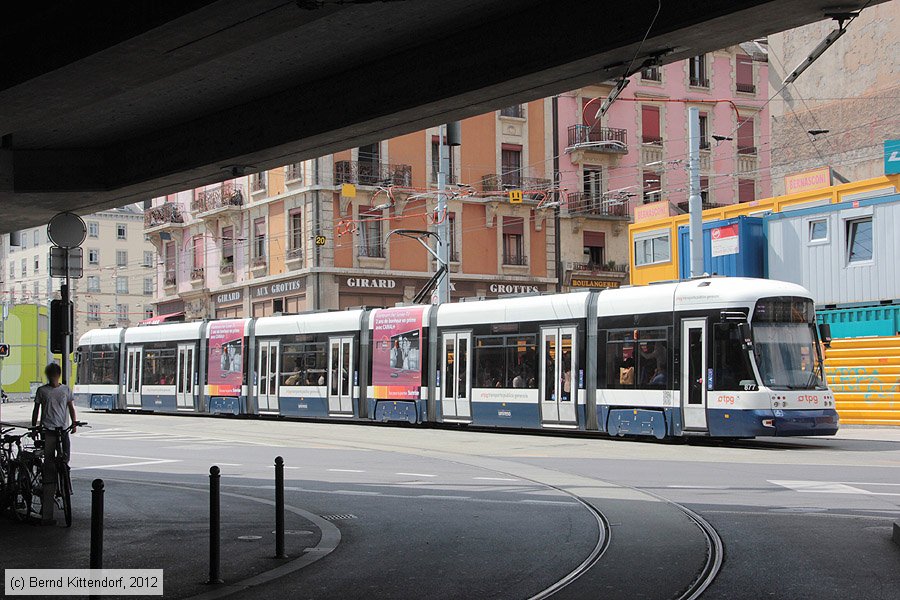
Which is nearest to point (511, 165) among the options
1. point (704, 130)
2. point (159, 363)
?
point (704, 130)

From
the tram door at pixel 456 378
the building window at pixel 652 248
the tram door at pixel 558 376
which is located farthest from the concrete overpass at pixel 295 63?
the building window at pixel 652 248

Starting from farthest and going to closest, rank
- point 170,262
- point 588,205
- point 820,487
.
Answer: point 170,262 → point 588,205 → point 820,487

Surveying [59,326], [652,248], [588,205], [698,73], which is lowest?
[59,326]

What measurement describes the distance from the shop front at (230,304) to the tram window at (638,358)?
1338 inches

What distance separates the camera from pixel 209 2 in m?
8.48

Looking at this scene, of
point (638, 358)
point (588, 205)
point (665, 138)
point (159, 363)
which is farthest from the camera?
point (665, 138)

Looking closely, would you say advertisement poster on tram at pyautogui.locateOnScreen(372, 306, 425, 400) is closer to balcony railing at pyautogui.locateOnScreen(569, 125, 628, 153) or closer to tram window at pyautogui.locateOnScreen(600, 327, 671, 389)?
tram window at pyautogui.locateOnScreen(600, 327, 671, 389)

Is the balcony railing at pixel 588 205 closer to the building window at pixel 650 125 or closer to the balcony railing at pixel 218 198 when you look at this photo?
the building window at pixel 650 125

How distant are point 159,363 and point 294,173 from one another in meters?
14.8

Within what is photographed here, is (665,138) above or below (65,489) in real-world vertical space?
above

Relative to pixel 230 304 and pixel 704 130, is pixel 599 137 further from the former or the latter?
pixel 230 304

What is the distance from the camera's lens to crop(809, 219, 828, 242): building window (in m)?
31.6

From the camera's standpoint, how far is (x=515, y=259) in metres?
54.8

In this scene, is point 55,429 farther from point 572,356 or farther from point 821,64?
point 821,64
